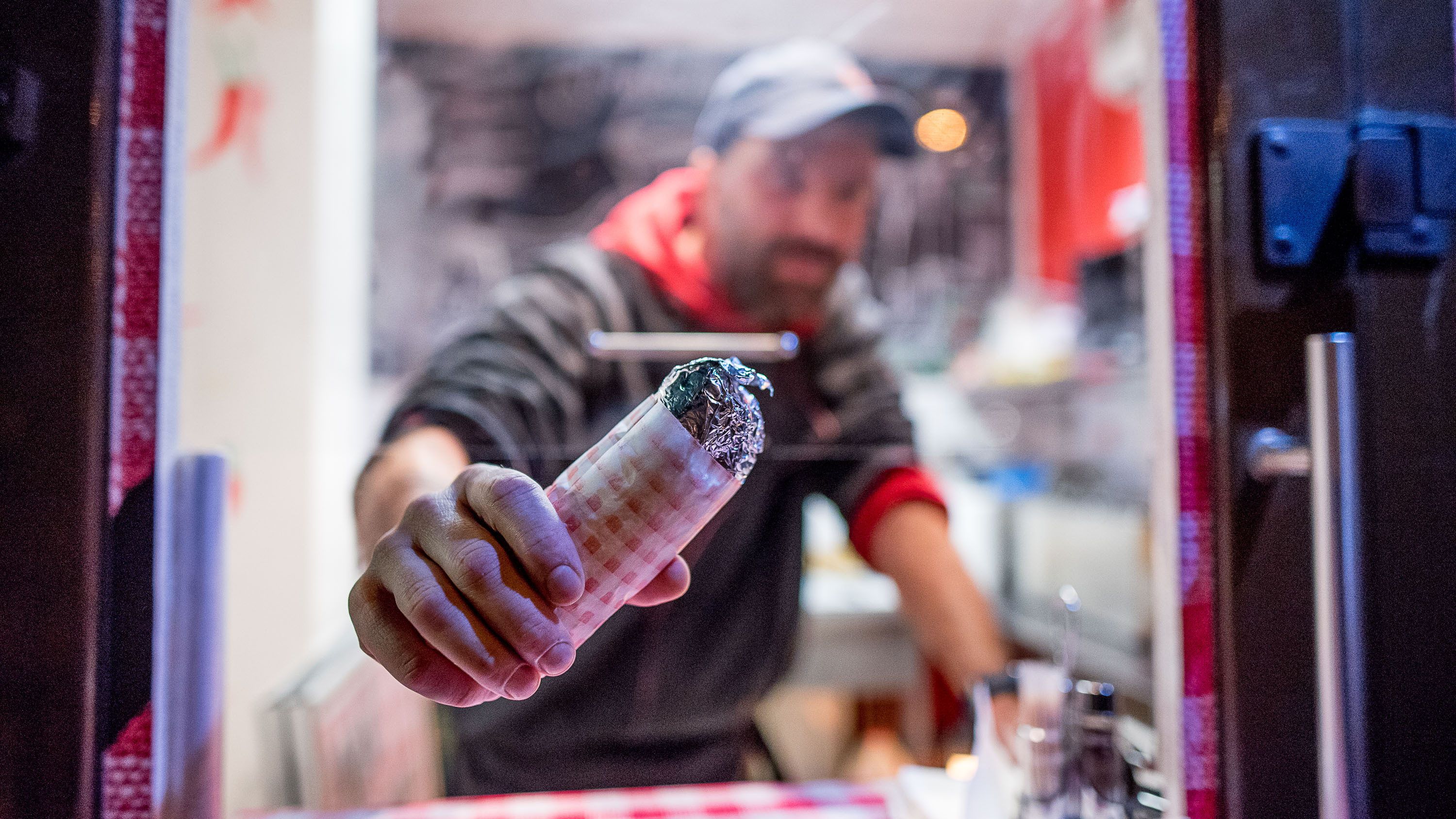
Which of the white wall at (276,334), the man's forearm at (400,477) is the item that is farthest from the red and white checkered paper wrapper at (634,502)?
the white wall at (276,334)

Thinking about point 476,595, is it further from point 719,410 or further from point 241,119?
point 241,119

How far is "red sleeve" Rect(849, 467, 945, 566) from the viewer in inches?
43.9

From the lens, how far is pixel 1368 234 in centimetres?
60

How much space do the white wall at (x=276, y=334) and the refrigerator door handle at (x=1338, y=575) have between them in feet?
2.25

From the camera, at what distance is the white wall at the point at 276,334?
2.44 ft

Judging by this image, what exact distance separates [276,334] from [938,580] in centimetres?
91

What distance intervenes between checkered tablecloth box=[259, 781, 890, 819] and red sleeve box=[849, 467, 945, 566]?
0.37 m

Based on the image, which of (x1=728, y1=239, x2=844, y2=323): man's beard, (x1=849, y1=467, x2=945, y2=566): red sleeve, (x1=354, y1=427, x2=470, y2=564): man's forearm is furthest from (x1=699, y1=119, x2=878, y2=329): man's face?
(x1=354, y1=427, x2=470, y2=564): man's forearm

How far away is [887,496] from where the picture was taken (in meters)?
1.11

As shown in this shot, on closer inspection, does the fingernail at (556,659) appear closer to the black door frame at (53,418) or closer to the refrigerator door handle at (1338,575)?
the black door frame at (53,418)

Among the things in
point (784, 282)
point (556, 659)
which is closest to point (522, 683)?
point (556, 659)

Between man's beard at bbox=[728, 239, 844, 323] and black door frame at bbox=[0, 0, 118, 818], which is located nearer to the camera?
black door frame at bbox=[0, 0, 118, 818]

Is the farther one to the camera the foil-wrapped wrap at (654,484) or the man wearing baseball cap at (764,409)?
the man wearing baseball cap at (764,409)

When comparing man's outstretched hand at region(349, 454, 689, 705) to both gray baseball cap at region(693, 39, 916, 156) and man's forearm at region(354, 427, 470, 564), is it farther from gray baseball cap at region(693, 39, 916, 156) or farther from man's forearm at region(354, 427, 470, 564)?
gray baseball cap at region(693, 39, 916, 156)
